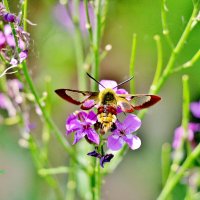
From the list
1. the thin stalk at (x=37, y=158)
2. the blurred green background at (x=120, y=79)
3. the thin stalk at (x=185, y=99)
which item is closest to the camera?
the thin stalk at (x=185, y=99)

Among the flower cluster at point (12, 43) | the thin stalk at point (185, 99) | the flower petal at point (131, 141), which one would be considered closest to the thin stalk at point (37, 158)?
the flower cluster at point (12, 43)

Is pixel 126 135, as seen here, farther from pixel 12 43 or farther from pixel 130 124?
pixel 12 43

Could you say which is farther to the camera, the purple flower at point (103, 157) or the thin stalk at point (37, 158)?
the thin stalk at point (37, 158)

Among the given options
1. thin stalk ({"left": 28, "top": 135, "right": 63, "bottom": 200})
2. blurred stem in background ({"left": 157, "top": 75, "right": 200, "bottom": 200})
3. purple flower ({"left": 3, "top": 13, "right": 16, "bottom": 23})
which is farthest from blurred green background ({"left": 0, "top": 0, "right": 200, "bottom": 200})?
purple flower ({"left": 3, "top": 13, "right": 16, "bottom": 23})

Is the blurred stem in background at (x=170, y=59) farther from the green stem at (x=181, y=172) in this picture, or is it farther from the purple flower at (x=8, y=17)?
the purple flower at (x=8, y=17)

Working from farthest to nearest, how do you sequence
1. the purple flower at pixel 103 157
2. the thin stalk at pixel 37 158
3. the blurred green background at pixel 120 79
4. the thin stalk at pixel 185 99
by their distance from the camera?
the blurred green background at pixel 120 79, the thin stalk at pixel 37 158, the thin stalk at pixel 185 99, the purple flower at pixel 103 157

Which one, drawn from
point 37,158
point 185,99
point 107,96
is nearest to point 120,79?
point 37,158
